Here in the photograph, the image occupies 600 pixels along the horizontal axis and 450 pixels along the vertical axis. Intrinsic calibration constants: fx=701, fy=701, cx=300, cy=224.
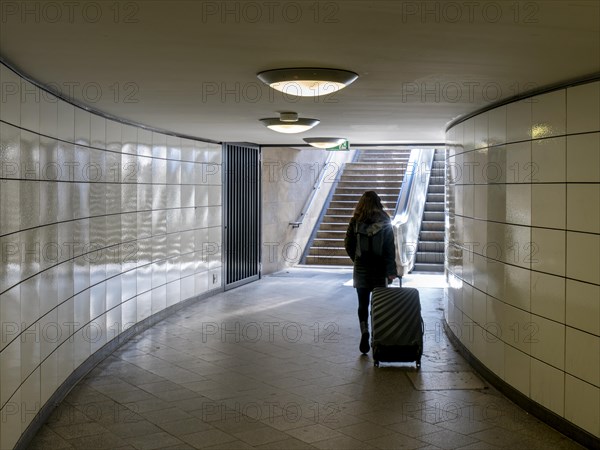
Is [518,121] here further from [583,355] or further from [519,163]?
[583,355]

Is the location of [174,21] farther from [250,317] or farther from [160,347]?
[250,317]

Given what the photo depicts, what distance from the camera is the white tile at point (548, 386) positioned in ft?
16.9

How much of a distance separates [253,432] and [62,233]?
230 cm

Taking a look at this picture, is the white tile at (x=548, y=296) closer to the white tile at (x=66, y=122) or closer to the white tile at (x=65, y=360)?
the white tile at (x=65, y=360)

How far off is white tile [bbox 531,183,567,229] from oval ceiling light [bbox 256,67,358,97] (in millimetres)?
1712

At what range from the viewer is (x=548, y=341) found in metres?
5.33

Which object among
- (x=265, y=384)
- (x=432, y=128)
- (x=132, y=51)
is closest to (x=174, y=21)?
(x=132, y=51)

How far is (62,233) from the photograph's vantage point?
583 cm

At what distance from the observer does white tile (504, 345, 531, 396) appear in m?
5.66

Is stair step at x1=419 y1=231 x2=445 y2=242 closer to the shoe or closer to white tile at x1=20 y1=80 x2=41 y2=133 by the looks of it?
the shoe

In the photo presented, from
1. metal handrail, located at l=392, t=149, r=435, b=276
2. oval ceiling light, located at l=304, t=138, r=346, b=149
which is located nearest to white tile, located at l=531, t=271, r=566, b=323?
oval ceiling light, located at l=304, t=138, r=346, b=149

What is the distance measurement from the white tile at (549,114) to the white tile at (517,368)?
1799mm

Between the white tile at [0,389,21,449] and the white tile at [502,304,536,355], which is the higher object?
the white tile at [502,304,536,355]

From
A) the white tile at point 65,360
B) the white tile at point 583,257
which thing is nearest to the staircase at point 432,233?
the white tile at point 65,360
